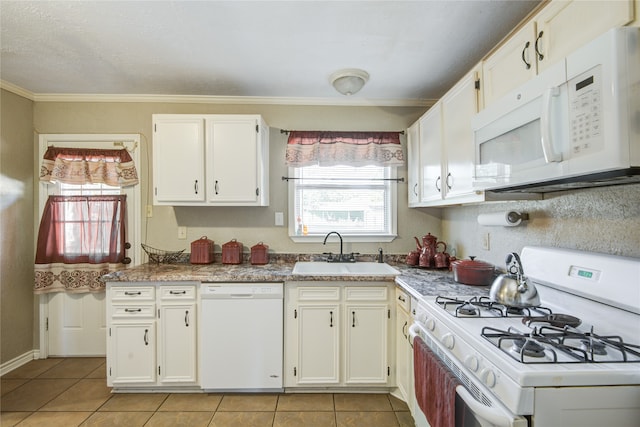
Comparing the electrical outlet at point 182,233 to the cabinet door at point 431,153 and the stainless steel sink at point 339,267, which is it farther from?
the cabinet door at point 431,153

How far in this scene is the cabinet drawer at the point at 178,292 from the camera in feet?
7.53

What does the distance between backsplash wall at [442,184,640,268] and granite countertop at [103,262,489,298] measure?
0.37 metres

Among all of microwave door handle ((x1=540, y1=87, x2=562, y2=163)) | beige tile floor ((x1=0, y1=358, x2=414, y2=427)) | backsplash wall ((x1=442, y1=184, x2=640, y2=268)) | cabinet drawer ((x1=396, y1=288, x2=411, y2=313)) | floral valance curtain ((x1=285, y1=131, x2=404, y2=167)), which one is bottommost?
beige tile floor ((x1=0, y1=358, x2=414, y2=427))

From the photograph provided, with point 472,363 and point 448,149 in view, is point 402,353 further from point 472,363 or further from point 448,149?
point 448,149

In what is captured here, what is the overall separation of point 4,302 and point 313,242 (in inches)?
105

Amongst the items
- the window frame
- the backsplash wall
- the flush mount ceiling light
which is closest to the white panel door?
the window frame

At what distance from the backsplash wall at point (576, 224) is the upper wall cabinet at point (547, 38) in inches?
24.1

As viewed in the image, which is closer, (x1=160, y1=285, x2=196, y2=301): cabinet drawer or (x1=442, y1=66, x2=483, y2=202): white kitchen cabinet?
(x1=442, y1=66, x2=483, y2=202): white kitchen cabinet

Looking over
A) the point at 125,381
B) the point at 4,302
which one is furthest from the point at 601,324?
the point at 4,302

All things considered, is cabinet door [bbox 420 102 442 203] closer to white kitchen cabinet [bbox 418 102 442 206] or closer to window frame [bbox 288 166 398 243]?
white kitchen cabinet [bbox 418 102 442 206]

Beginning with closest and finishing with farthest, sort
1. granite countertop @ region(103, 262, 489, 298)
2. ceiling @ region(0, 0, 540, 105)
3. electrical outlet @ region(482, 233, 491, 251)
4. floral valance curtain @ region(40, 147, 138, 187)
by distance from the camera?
ceiling @ region(0, 0, 540, 105) < granite countertop @ region(103, 262, 489, 298) < electrical outlet @ region(482, 233, 491, 251) < floral valance curtain @ region(40, 147, 138, 187)

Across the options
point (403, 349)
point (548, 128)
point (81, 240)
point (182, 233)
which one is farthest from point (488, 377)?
point (81, 240)

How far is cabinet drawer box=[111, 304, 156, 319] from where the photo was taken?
90.4 inches

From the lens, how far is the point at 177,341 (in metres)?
2.30
